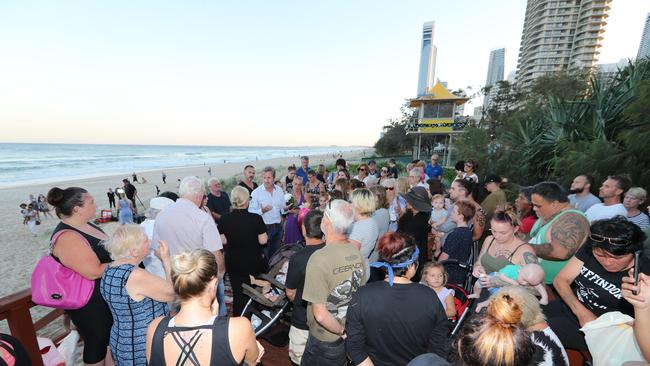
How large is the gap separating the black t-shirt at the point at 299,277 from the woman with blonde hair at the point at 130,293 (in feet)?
2.99

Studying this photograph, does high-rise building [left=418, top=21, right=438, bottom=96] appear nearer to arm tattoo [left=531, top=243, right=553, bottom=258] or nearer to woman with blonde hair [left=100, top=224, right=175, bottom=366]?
arm tattoo [left=531, top=243, right=553, bottom=258]

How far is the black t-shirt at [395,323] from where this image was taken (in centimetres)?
171

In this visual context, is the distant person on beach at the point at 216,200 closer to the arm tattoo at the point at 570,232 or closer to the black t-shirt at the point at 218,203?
the black t-shirt at the point at 218,203

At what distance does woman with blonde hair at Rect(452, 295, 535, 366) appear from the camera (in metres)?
1.18

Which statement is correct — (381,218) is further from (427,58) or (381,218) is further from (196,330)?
(427,58)

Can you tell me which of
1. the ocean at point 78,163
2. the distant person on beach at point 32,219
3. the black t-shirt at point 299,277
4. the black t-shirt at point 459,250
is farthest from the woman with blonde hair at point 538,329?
the ocean at point 78,163

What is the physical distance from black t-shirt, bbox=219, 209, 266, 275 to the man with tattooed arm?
2.97 metres

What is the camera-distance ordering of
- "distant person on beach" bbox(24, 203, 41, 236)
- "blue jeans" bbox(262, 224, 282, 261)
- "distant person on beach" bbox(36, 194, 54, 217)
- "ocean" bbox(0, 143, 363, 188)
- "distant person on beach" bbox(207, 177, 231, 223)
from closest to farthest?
1. "blue jeans" bbox(262, 224, 282, 261)
2. "distant person on beach" bbox(207, 177, 231, 223)
3. "distant person on beach" bbox(24, 203, 41, 236)
4. "distant person on beach" bbox(36, 194, 54, 217)
5. "ocean" bbox(0, 143, 363, 188)

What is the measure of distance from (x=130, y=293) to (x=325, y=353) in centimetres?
151

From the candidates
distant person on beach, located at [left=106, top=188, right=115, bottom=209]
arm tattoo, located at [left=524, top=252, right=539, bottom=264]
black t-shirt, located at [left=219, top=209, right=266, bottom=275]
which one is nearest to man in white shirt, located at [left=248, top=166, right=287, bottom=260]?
black t-shirt, located at [left=219, top=209, right=266, bottom=275]

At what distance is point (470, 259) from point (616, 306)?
60.9 inches

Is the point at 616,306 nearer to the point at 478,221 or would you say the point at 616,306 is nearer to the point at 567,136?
the point at 478,221

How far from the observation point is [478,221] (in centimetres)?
372

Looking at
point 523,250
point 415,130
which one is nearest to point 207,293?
point 523,250
